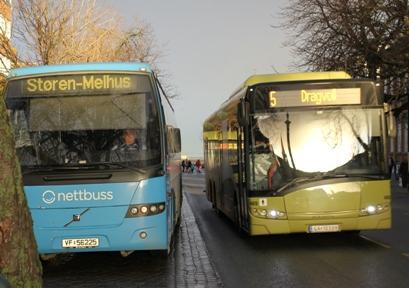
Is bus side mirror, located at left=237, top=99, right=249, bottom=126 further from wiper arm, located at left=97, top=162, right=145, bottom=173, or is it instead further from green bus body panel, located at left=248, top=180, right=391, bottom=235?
wiper arm, located at left=97, top=162, right=145, bottom=173

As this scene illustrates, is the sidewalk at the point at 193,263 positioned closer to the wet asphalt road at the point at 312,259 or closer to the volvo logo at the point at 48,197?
the wet asphalt road at the point at 312,259

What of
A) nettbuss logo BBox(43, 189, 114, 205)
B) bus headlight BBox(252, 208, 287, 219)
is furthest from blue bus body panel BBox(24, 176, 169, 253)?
bus headlight BBox(252, 208, 287, 219)

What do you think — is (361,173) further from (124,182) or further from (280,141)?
(124,182)

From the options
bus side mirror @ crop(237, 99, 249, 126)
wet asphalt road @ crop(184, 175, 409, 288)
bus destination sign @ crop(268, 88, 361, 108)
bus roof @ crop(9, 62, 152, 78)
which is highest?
bus roof @ crop(9, 62, 152, 78)

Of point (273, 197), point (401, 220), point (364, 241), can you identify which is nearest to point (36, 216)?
point (273, 197)

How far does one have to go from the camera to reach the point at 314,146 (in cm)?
1098

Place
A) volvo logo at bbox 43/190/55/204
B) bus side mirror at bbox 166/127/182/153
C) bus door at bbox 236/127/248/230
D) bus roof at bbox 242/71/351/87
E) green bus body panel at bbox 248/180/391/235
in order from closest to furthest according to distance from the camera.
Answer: volvo logo at bbox 43/190/55/204 < bus side mirror at bbox 166/127/182/153 < green bus body panel at bbox 248/180/391/235 < bus door at bbox 236/127/248/230 < bus roof at bbox 242/71/351/87

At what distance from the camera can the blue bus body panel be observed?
8.50 meters

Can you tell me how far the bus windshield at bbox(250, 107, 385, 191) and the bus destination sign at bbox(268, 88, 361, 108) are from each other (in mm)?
139

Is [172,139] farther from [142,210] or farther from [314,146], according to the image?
[142,210]

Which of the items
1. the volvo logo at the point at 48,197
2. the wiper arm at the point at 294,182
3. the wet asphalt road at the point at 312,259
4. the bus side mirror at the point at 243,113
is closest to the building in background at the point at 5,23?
the wet asphalt road at the point at 312,259

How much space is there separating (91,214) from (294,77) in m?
5.33

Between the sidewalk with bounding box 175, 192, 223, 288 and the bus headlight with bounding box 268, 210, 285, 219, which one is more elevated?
the bus headlight with bounding box 268, 210, 285, 219

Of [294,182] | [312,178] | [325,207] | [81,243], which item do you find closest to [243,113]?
[294,182]
